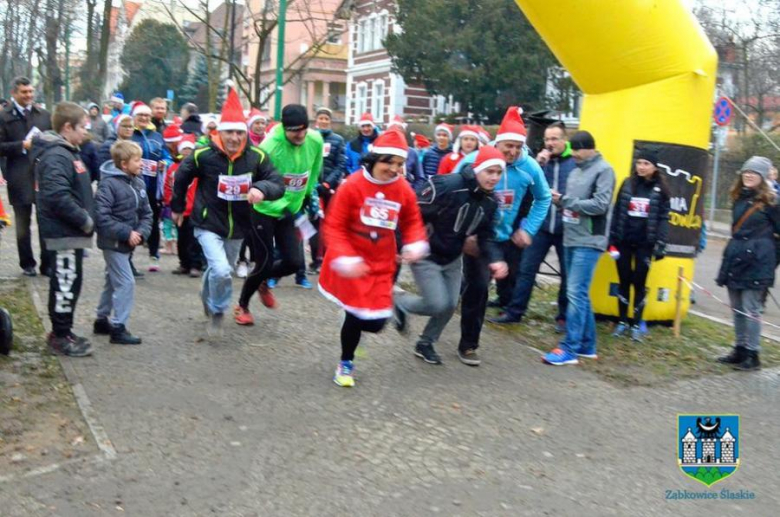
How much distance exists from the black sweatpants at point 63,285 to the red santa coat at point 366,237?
192 centimetres

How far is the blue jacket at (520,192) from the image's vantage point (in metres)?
7.50

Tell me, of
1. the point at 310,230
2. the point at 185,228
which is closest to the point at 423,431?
the point at 310,230

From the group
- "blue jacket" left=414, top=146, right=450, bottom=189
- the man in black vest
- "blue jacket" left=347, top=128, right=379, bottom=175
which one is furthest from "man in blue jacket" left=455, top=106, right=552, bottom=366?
the man in black vest

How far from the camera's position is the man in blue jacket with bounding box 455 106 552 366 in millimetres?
7129

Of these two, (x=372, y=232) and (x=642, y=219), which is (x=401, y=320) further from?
(x=642, y=219)

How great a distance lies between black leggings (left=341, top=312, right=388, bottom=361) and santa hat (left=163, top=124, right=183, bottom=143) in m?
6.00

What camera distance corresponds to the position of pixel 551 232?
28.4 feet

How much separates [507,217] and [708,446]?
9.40 feet

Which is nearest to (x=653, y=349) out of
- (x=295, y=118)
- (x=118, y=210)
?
(x=295, y=118)

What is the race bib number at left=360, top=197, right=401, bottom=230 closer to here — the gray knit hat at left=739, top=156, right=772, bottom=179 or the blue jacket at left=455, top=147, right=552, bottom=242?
the blue jacket at left=455, top=147, right=552, bottom=242

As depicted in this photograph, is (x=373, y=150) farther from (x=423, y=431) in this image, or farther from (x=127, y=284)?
(x=127, y=284)

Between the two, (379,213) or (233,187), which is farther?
(233,187)

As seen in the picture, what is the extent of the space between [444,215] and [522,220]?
1086mm

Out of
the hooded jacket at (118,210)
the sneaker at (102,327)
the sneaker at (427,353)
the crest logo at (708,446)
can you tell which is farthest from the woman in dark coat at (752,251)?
the sneaker at (102,327)
